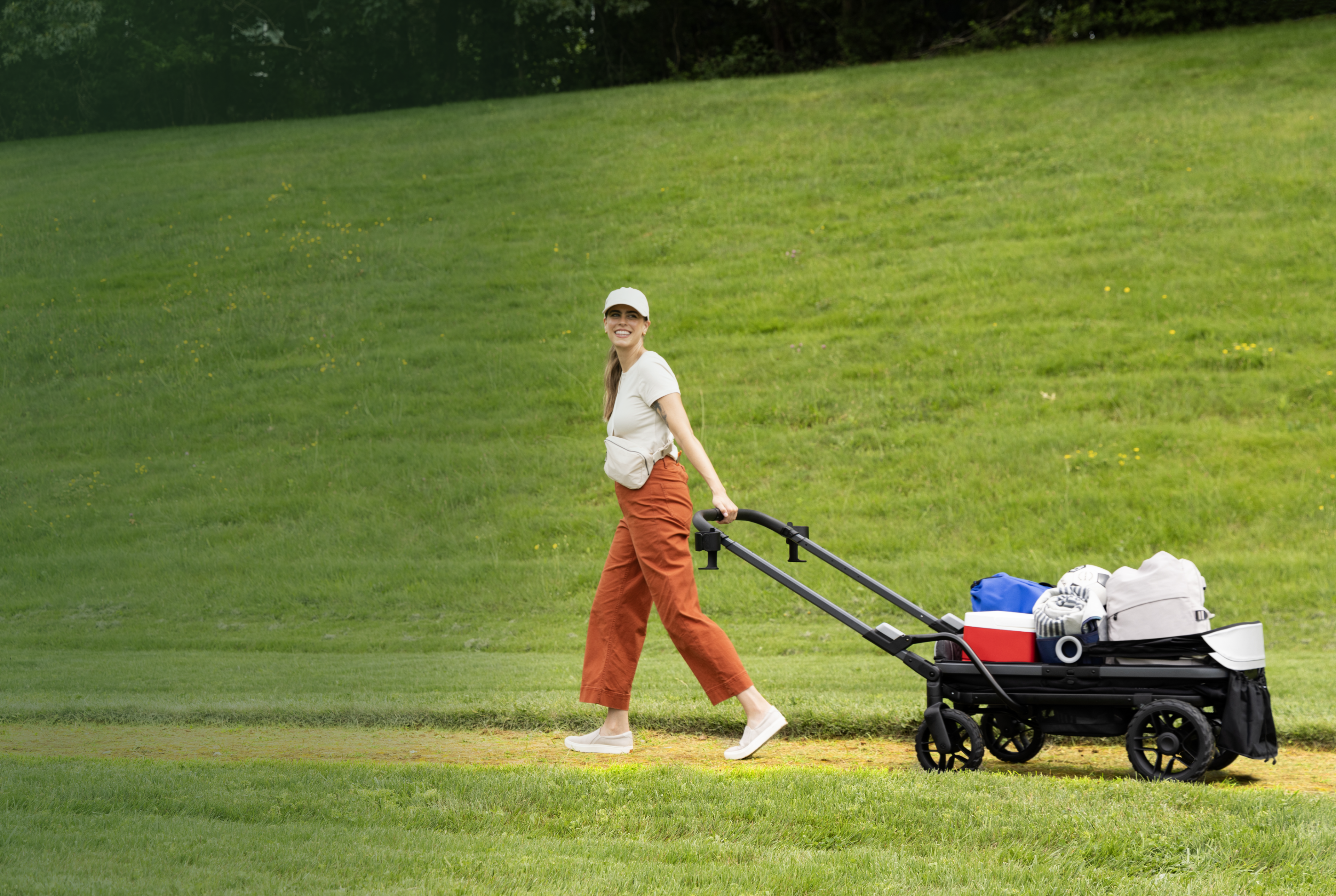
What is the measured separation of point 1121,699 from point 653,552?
221cm

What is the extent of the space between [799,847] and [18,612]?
10329mm

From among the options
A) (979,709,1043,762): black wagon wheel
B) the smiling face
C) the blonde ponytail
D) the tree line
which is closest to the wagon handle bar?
(979,709,1043,762): black wagon wheel

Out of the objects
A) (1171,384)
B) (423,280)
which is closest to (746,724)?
(1171,384)

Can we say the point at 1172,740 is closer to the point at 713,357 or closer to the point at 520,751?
the point at 520,751

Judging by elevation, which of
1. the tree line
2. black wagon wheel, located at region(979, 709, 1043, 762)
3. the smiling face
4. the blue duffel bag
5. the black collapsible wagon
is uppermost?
the tree line

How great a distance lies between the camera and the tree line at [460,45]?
3105cm

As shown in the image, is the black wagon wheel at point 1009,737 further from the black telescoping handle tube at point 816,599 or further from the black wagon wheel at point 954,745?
the black telescoping handle tube at point 816,599

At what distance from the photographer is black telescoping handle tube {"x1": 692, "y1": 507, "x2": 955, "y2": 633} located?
5.78 m

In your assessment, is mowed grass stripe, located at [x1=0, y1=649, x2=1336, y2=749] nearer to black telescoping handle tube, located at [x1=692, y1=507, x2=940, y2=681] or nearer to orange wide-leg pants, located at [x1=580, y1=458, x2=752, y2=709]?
orange wide-leg pants, located at [x1=580, y1=458, x2=752, y2=709]

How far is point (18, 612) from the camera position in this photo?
1171 cm

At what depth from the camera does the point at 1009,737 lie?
5602mm

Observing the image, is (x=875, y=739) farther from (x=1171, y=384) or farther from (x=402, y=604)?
(x=1171, y=384)

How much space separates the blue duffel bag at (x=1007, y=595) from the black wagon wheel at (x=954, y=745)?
53 cm

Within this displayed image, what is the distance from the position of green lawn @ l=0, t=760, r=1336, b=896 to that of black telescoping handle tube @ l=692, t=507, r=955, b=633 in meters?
1.04
